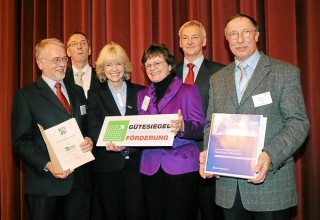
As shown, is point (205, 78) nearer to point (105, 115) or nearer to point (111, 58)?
point (111, 58)

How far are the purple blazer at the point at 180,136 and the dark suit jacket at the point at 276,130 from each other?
380mm

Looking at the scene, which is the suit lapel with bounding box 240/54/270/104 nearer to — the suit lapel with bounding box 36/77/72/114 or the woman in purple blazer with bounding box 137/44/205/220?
the woman in purple blazer with bounding box 137/44/205/220

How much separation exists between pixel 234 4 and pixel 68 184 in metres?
2.61

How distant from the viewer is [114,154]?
9.35 feet

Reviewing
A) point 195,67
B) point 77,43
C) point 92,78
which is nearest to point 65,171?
point 92,78

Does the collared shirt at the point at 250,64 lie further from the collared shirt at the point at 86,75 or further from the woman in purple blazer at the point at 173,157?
the collared shirt at the point at 86,75

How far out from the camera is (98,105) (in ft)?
9.67

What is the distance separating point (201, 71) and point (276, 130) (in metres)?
1.34

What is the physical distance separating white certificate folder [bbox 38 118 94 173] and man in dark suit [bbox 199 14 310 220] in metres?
0.96

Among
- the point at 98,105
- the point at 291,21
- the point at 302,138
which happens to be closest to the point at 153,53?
the point at 98,105

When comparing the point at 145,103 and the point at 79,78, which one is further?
the point at 79,78

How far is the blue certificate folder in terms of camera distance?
2016mm

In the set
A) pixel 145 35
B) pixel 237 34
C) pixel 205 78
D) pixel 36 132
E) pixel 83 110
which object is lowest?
pixel 36 132

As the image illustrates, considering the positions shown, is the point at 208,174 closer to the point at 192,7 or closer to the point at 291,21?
the point at 291,21
